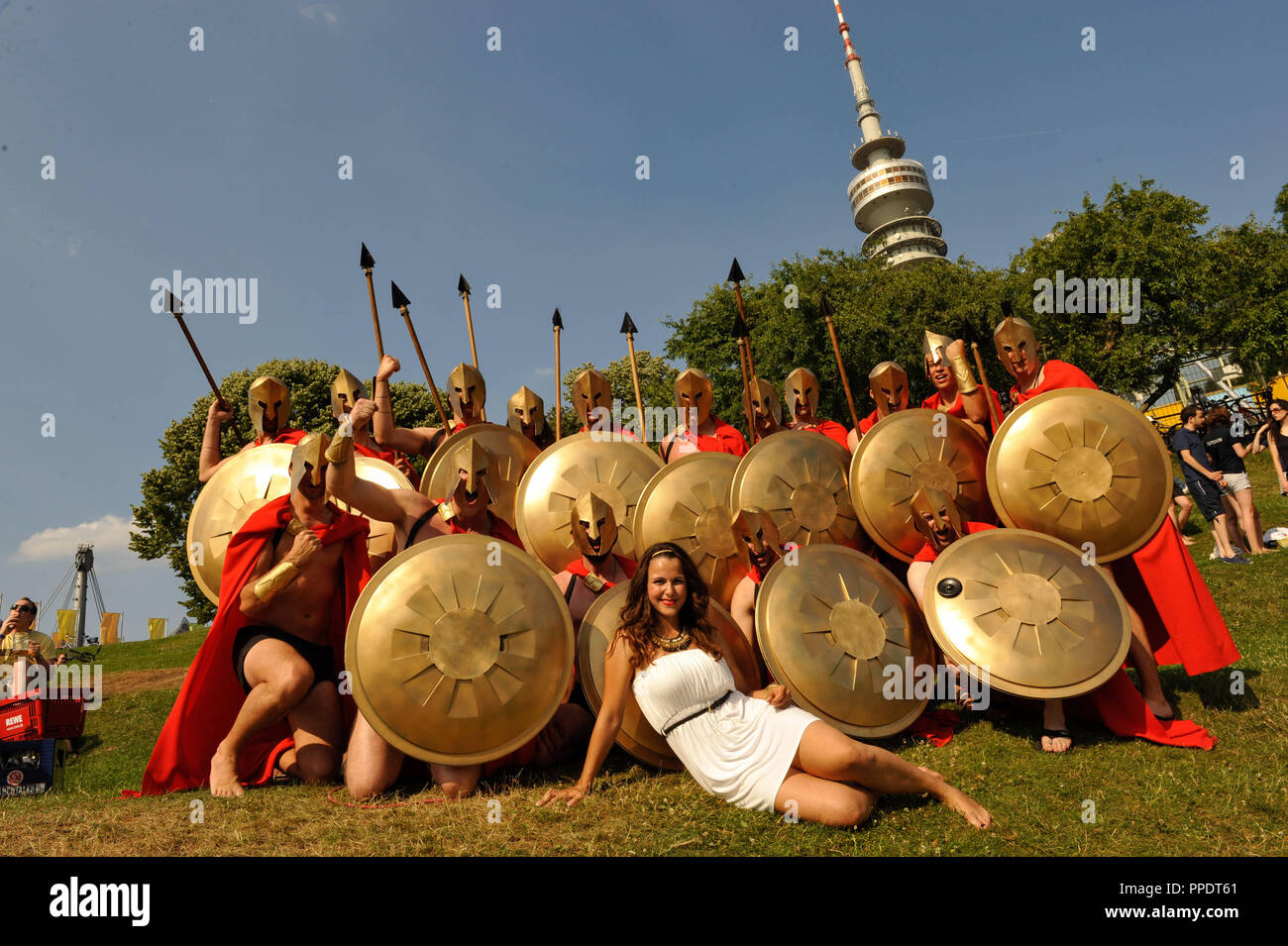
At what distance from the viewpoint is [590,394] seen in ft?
25.7

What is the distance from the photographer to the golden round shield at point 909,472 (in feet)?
17.8

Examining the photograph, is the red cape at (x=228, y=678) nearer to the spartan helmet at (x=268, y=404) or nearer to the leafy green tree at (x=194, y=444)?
the spartan helmet at (x=268, y=404)

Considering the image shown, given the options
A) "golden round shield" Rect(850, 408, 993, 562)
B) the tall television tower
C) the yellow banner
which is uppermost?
the tall television tower

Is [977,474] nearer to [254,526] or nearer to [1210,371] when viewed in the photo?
[254,526]

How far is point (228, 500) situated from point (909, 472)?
546cm

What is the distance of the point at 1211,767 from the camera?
4082mm

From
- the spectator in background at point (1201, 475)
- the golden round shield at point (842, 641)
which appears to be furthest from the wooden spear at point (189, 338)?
the spectator in background at point (1201, 475)

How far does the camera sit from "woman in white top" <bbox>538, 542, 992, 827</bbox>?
3.58m

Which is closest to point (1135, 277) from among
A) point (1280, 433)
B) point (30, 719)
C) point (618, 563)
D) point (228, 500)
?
point (1280, 433)

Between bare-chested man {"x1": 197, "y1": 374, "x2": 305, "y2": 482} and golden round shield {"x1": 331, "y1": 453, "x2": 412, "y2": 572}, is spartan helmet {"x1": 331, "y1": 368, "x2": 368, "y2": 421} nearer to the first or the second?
bare-chested man {"x1": 197, "y1": 374, "x2": 305, "y2": 482}

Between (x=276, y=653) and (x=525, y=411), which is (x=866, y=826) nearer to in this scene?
(x=276, y=653)

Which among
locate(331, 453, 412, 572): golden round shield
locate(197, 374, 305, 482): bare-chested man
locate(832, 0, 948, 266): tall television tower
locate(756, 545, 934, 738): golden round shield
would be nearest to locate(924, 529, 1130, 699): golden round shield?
locate(756, 545, 934, 738): golden round shield

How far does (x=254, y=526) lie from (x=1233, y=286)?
3299cm

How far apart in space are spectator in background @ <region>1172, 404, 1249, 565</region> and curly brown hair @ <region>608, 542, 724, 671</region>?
928 centimetres
